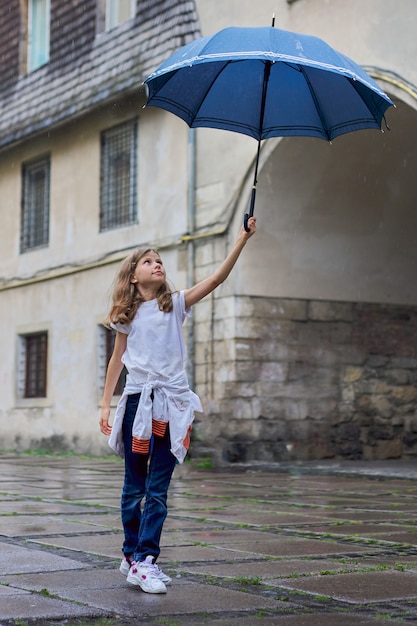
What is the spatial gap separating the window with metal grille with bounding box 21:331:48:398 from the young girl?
12805 mm

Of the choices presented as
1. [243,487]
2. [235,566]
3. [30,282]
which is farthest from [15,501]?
[30,282]

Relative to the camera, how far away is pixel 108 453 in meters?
15.2

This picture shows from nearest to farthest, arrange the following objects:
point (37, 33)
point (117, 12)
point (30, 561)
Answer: point (30, 561), point (117, 12), point (37, 33)

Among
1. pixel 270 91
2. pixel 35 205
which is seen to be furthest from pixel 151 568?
pixel 35 205

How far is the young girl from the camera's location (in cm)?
445

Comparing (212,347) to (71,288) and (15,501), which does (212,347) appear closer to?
(71,288)

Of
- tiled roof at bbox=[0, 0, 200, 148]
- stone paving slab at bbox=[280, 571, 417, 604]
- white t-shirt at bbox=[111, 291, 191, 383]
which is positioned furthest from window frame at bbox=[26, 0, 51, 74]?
stone paving slab at bbox=[280, 571, 417, 604]

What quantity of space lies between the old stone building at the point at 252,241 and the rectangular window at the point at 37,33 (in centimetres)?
94

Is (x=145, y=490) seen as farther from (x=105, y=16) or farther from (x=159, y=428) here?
(x=105, y=16)

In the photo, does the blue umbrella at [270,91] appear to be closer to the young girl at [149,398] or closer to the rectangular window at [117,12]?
the young girl at [149,398]

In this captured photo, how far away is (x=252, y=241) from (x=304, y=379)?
188cm

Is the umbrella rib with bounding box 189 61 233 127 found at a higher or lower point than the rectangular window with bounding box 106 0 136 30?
lower

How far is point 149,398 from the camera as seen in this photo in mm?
4492

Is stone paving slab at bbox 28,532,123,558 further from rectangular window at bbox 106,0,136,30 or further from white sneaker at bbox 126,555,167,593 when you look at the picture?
rectangular window at bbox 106,0,136,30
